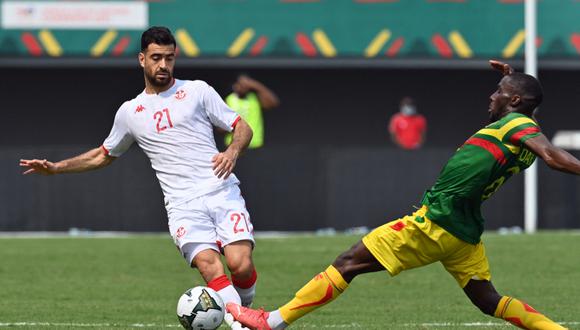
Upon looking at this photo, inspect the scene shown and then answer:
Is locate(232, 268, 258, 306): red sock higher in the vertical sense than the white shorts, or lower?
lower

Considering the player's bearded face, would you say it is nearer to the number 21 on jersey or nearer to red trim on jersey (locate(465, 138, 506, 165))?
the number 21 on jersey

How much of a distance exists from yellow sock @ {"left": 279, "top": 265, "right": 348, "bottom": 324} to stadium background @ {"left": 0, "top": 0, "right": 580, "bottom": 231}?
1249cm

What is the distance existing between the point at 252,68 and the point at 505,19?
5564 millimetres

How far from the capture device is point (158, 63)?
30.3 feet

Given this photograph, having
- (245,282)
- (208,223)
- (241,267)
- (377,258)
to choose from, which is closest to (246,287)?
(245,282)

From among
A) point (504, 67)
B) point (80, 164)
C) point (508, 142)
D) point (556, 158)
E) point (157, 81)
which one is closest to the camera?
point (556, 158)

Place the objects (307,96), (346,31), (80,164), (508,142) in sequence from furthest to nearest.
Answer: (307,96), (346,31), (80,164), (508,142)

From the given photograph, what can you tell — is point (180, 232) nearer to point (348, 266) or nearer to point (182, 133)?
point (182, 133)

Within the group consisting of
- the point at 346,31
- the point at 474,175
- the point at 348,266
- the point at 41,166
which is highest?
the point at 474,175

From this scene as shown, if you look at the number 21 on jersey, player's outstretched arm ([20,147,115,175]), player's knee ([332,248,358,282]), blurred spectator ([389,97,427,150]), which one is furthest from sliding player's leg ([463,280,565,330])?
blurred spectator ([389,97,427,150])

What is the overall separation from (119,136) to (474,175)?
269 cm

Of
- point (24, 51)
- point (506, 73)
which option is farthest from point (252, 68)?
point (506, 73)

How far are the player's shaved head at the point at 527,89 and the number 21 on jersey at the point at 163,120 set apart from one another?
2367mm

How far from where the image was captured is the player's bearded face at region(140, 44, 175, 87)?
9180mm
